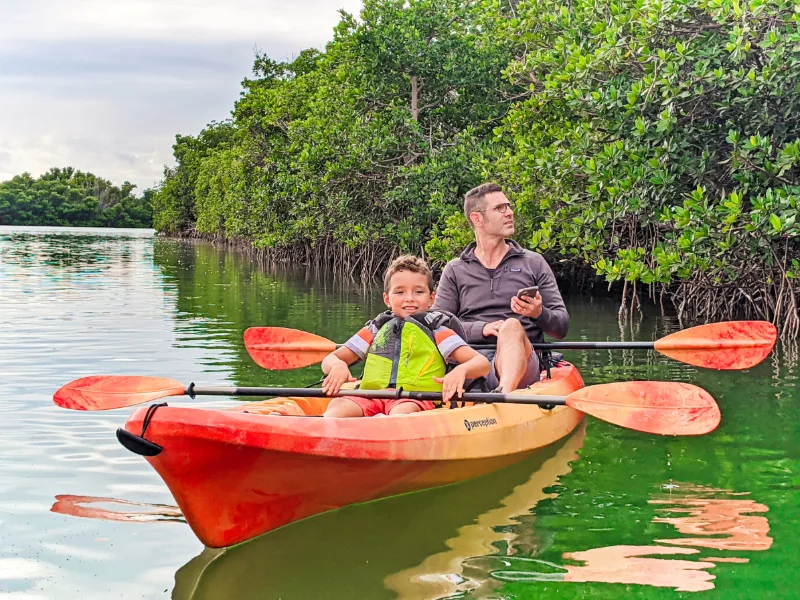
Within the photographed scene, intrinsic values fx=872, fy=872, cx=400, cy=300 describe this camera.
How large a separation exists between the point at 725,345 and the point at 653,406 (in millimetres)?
1628

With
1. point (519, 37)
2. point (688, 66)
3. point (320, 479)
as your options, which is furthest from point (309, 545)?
point (519, 37)

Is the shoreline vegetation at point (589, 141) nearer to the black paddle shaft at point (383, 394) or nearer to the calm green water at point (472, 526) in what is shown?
the calm green water at point (472, 526)

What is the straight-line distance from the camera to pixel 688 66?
820 cm

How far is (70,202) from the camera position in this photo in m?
95.9

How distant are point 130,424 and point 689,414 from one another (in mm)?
2365

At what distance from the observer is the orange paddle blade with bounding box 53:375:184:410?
12.9 feet

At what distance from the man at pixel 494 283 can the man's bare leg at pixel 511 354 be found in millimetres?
165

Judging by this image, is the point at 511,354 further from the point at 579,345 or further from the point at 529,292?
the point at 579,345

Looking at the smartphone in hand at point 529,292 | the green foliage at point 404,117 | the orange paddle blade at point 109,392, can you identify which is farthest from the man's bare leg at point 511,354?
the green foliage at point 404,117

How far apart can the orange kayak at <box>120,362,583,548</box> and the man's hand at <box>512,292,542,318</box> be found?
73 centimetres

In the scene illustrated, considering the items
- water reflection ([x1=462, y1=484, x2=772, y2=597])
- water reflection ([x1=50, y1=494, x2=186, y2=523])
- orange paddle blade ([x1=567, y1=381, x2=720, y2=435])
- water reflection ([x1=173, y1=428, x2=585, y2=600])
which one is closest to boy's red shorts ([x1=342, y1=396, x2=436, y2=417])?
water reflection ([x1=173, y1=428, x2=585, y2=600])

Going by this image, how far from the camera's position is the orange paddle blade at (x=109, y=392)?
3.93 m

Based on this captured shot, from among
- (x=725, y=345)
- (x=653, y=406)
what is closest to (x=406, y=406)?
(x=653, y=406)

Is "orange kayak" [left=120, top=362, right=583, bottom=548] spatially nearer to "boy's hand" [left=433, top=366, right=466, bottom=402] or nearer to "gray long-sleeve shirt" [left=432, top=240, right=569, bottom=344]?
"boy's hand" [left=433, top=366, right=466, bottom=402]
